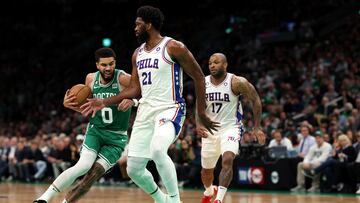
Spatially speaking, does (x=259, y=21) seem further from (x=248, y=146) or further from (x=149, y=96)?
(x=149, y=96)

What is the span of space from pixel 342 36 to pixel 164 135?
54.5ft

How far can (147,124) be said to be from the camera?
8.70m

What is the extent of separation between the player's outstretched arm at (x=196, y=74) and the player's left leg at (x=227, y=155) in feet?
8.16

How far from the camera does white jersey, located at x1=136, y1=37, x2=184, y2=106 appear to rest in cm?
861

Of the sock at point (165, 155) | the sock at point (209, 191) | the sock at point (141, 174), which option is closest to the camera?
the sock at point (165, 155)

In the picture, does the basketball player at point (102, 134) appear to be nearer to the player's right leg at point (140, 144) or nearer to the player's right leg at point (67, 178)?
the player's right leg at point (67, 178)

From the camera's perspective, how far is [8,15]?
3609 centimetres

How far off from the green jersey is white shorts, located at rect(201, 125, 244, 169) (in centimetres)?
197

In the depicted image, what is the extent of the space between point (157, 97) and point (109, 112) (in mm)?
1428

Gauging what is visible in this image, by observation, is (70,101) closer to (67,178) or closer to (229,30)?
(67,178)

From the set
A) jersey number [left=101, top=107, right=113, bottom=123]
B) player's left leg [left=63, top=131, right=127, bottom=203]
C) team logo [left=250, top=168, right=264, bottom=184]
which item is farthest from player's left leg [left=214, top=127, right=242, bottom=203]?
team logo [left=250, top=168, right=264, bottom=184]

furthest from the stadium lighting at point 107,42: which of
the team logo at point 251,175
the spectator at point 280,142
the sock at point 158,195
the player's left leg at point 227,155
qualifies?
the sock at point 158,195

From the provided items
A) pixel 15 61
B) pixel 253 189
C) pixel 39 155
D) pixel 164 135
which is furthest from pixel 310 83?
pixel 15 61

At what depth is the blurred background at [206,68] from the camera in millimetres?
18203
